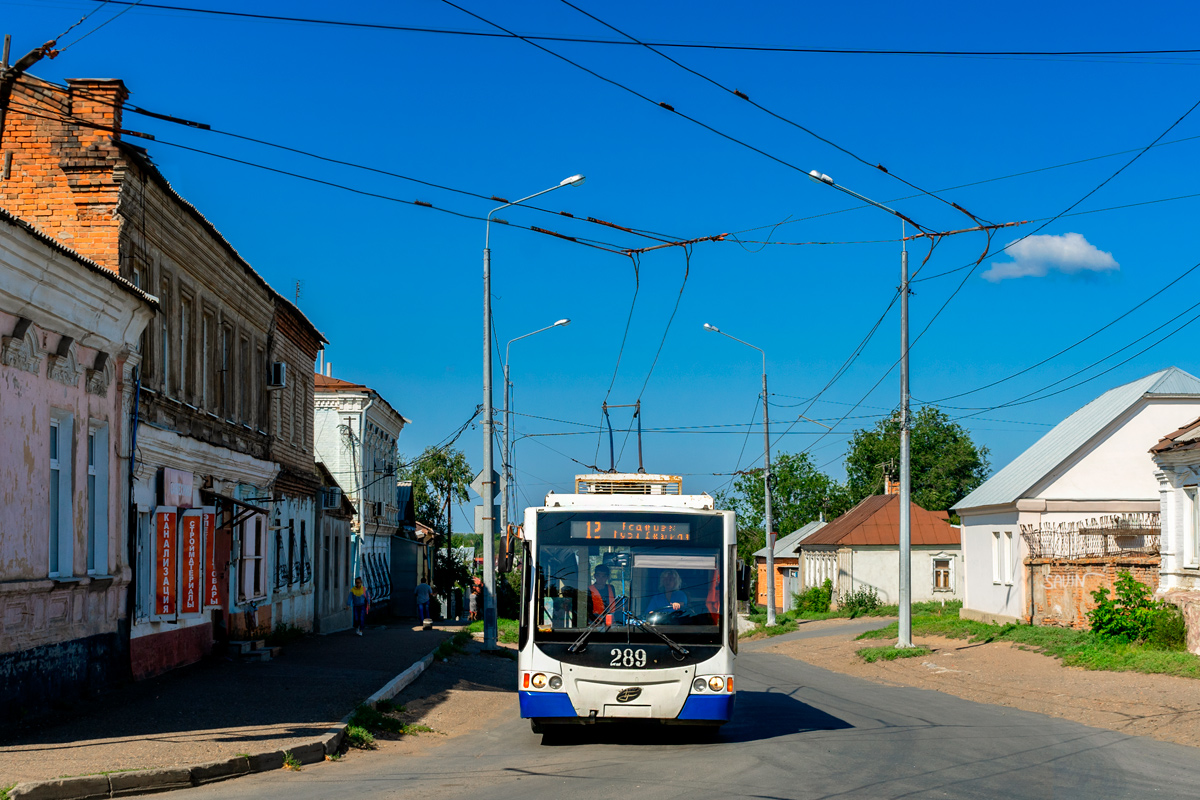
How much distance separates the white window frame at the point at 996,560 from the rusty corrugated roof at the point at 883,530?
58.0 feet

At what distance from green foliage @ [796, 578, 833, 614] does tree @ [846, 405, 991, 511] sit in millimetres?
37108

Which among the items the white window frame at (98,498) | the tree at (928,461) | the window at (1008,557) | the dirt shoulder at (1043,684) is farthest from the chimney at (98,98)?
the tree at (928,461)

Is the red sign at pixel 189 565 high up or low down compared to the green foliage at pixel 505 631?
up

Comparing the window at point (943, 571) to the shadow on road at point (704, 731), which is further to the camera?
the window at point (943, 571)

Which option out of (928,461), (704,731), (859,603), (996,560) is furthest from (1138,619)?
(928,461)

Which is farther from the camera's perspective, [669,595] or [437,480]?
[437,480]

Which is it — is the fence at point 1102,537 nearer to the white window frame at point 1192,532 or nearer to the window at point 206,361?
the white window frame at point 1192,532

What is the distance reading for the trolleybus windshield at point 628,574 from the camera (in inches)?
469

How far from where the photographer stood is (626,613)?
11914 mm

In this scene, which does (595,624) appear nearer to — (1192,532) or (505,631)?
(1192,532)

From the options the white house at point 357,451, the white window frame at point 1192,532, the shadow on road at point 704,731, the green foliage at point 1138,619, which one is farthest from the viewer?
the white house at point 357,451

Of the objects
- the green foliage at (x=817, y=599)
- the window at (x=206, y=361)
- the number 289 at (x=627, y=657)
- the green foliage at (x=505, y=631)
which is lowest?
the green foliage at (x=817, y=599)

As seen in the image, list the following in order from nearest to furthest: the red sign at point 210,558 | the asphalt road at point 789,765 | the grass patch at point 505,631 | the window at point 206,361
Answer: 1. the asphalt road at point 789,765
2. the red sign at point 210,558
3. the window at point 206,361
4. the grass patch at point 505,631

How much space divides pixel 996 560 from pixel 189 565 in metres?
24.0
